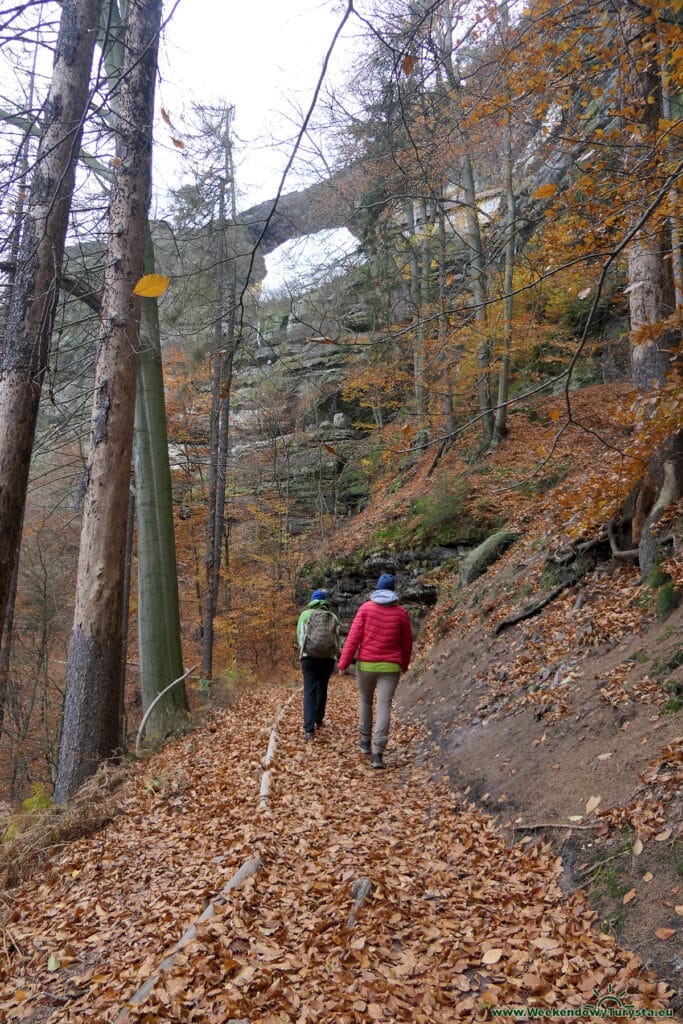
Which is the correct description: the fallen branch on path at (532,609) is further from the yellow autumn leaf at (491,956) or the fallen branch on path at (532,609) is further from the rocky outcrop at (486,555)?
the yellow autumn leaf at (491,956)

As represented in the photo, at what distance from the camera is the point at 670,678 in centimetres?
455

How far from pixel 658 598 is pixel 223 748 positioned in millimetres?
5209

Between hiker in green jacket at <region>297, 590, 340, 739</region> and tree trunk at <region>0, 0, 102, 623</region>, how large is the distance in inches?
179

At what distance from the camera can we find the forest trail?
9.18 feet

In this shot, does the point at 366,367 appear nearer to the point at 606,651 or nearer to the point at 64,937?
the point at 606,651

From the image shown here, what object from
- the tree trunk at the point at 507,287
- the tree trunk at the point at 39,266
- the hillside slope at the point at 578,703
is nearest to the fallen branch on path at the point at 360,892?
the hillside slope at the point at 578,703

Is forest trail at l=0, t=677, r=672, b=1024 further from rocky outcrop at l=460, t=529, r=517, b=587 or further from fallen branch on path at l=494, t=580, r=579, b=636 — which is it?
rocky outcrop at l=460, t=529, r=517, b=587

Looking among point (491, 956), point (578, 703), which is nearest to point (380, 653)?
point (578, 703)

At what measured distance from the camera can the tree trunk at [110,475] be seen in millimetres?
6176

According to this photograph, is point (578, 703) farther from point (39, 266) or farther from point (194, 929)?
point (39, 266)

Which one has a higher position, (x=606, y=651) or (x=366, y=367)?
(x=366, y=367)

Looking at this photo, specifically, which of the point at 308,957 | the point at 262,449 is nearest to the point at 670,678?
the point at 308,957

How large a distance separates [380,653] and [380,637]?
0.18 meters

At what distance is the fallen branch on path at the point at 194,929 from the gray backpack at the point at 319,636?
12.9 feet
